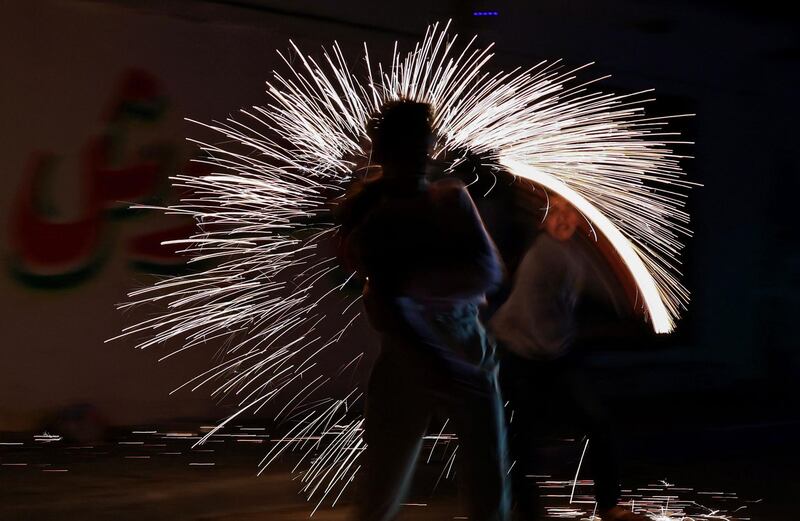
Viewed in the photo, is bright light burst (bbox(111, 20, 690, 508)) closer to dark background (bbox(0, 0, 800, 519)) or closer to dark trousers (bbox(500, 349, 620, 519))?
dark background (bbox(0, 0, 800, 519))

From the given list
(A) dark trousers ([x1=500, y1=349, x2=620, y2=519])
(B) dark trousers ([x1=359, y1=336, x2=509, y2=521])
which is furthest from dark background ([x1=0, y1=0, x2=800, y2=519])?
(B) dark trousers ([x1=359, y1=336, x2=509, y2=521])

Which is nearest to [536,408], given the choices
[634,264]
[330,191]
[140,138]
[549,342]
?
[549,342]

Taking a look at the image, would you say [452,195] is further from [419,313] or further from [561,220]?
[561,220]

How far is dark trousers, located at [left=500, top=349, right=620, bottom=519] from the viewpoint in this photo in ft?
19.7

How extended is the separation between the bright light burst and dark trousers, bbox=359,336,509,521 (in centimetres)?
132

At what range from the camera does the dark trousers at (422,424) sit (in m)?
4.09

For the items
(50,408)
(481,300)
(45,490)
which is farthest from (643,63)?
(481,300)

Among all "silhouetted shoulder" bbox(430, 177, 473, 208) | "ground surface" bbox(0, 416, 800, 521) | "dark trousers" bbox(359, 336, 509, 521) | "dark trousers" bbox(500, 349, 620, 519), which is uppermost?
"silhouetted shoulder" bbox(430, 177, 473, 208)

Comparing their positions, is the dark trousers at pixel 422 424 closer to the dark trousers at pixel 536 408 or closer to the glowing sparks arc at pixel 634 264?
the glowing sparks arc at pixel 634 264

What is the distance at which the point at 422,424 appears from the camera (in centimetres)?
418

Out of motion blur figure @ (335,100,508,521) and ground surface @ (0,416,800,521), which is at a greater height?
motion blur figure @ (335,100,508,521)

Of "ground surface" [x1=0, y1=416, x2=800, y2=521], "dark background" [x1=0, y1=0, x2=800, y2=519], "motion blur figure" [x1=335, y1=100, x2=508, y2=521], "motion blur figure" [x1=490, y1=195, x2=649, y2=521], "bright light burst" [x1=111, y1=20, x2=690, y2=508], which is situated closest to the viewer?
"motion blur figure" [x1=335, y1=100, x2=508, y2=521]

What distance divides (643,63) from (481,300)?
29.5 feet

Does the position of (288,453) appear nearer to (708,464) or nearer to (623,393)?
(708,464)
